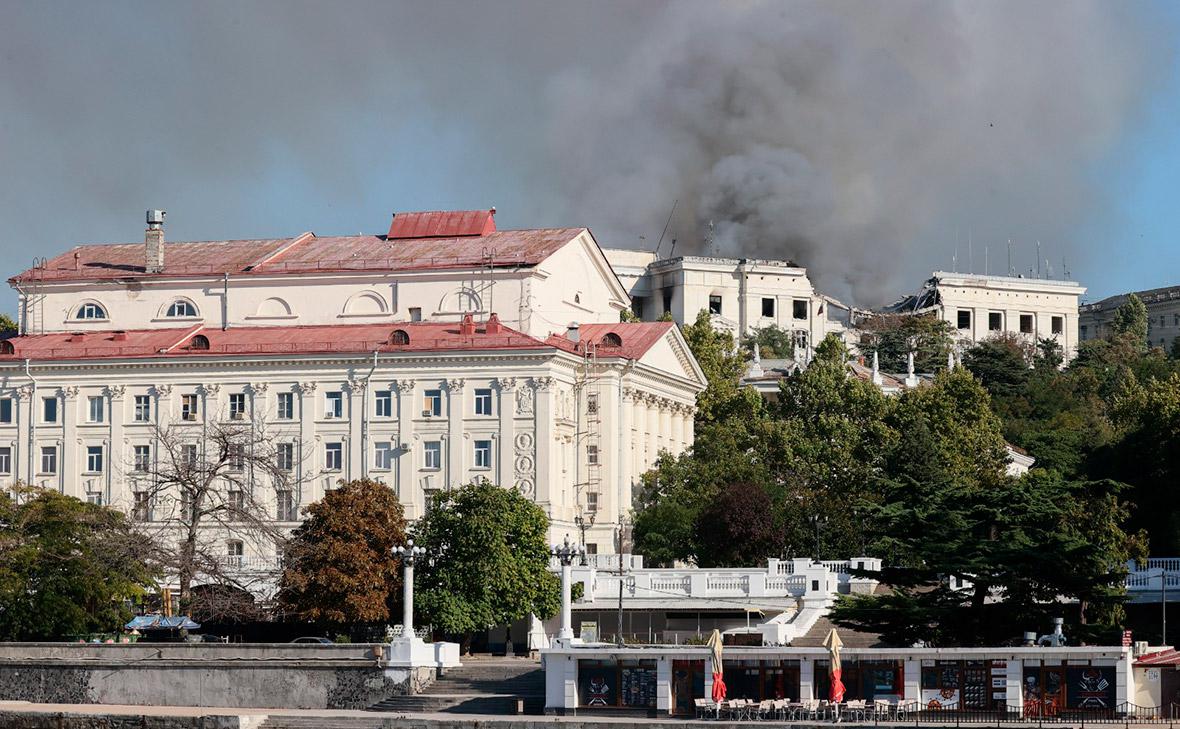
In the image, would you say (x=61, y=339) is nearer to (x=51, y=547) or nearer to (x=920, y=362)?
(x=51, y=547)

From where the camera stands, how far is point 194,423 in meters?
103

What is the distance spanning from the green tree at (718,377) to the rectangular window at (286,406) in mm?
21618

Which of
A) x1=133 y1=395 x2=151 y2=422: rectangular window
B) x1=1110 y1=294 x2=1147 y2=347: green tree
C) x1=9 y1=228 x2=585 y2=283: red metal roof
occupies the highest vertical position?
x1=1110 y1=294 x2=1147 y2=347: green tree

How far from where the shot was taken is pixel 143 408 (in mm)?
103875

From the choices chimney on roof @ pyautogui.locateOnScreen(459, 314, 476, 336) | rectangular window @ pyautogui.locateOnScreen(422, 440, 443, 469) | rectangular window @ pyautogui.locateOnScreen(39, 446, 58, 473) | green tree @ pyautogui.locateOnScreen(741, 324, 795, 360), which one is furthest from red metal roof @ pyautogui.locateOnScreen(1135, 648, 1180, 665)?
green tree @ pyautogui.locateOnScreen(741, 324, 795, 360)

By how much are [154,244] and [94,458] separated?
11.3 meters

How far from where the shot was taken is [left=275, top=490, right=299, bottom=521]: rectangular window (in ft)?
330

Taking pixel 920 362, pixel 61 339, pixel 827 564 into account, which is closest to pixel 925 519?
pixel 827 564

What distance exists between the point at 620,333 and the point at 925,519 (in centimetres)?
4179

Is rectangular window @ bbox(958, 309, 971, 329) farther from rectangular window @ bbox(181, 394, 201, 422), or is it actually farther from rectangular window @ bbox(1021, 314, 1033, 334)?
rectangular window @ bbox(181, 394, 201, 422)

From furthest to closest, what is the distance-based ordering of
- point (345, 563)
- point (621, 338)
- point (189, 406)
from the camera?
1. point (621, 338)
2. point (189, 406)
3. point (345, 563)

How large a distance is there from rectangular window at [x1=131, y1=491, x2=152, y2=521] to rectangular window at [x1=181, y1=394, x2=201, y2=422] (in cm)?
402

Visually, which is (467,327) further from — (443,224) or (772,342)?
(772,342)

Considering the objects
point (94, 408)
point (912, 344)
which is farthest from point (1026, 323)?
point (94, 408)
